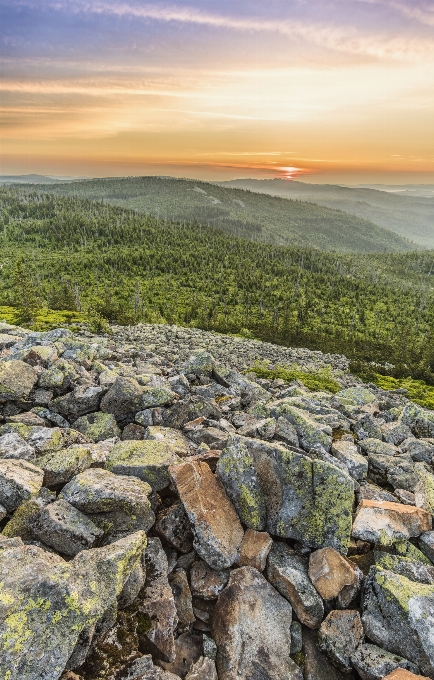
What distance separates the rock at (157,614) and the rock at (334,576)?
3.10 meters

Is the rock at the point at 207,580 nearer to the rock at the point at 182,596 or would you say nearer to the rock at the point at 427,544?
the rock at the point at 182,596

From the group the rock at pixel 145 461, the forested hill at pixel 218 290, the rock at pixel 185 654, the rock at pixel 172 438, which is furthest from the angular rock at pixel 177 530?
the forested hill at pixel 218 290

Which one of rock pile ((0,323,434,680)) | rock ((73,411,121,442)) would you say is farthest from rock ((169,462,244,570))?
rock ((73,411,121,442))

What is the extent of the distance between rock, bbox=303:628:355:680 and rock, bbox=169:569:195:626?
2.30 meters

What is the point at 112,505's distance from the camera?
25.9 ft

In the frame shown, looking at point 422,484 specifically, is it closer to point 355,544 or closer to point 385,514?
point 385,514

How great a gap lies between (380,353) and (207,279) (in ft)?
280

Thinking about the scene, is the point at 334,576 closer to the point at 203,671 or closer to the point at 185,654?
the point at 203,671

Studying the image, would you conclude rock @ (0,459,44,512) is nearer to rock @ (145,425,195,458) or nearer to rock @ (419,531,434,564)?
rock @ (145,425,195,458)

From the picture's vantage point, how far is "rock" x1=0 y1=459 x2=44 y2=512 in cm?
789

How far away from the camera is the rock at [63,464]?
348 inches

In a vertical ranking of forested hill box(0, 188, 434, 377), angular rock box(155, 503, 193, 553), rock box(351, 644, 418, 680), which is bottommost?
forested hill box(0, 188, 434, 377)

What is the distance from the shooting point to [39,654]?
5.16 metres

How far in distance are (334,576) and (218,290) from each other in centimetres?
12524
